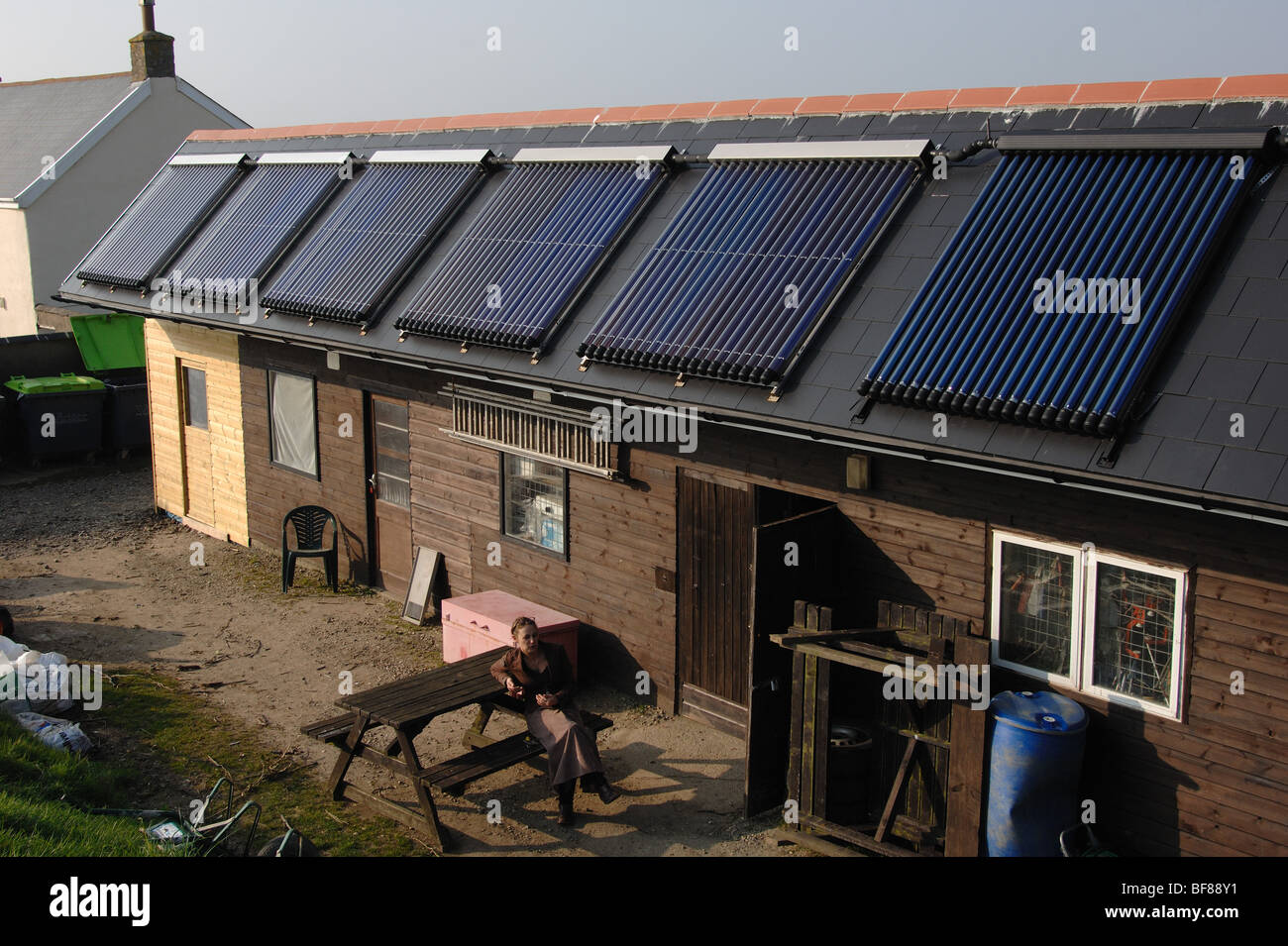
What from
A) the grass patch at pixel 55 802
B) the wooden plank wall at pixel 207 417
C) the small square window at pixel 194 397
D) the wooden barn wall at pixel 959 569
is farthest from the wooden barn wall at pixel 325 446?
the grass patch at pixel 55 802

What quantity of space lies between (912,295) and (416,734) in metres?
5.33

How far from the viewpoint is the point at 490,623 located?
11.9m

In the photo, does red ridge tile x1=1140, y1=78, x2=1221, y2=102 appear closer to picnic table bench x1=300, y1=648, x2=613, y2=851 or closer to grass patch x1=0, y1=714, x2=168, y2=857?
picnic table bench x1=300, y1=648, x2=613, y2=851

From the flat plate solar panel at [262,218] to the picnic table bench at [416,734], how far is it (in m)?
8.00

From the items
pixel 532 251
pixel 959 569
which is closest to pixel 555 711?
pixel 959 569

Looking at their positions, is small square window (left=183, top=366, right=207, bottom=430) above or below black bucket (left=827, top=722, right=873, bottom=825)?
above

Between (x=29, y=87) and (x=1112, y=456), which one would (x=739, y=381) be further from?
(x=29, y=87)

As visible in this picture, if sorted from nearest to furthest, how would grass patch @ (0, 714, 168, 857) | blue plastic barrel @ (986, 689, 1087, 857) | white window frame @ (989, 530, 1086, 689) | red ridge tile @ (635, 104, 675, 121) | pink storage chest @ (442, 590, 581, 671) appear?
grass patch @ (0, 714, 168, 857) < blue plastic barrel @ (986, 689, 1087, 857) < white window frame @ (989, 530, 1086, 689) < pink storage chest @ (442, 590, 581, 671) < red ridge tile @ (635, 104, 675, 121)

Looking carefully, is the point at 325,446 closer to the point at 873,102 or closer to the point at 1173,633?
the point at 873,102

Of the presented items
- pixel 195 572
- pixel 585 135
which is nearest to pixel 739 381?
pixel 585 135

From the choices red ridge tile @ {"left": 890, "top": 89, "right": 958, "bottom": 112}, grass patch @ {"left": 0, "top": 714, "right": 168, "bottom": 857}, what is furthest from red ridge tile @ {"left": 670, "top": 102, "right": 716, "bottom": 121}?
grass patch @ {"left": 0, "top": 714, "right": 168, "bottom": 857}

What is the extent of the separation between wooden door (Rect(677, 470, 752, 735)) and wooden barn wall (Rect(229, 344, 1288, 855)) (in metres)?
0.16

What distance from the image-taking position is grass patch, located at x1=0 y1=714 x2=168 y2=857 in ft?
23.3

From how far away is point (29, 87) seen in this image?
36.7 metres
